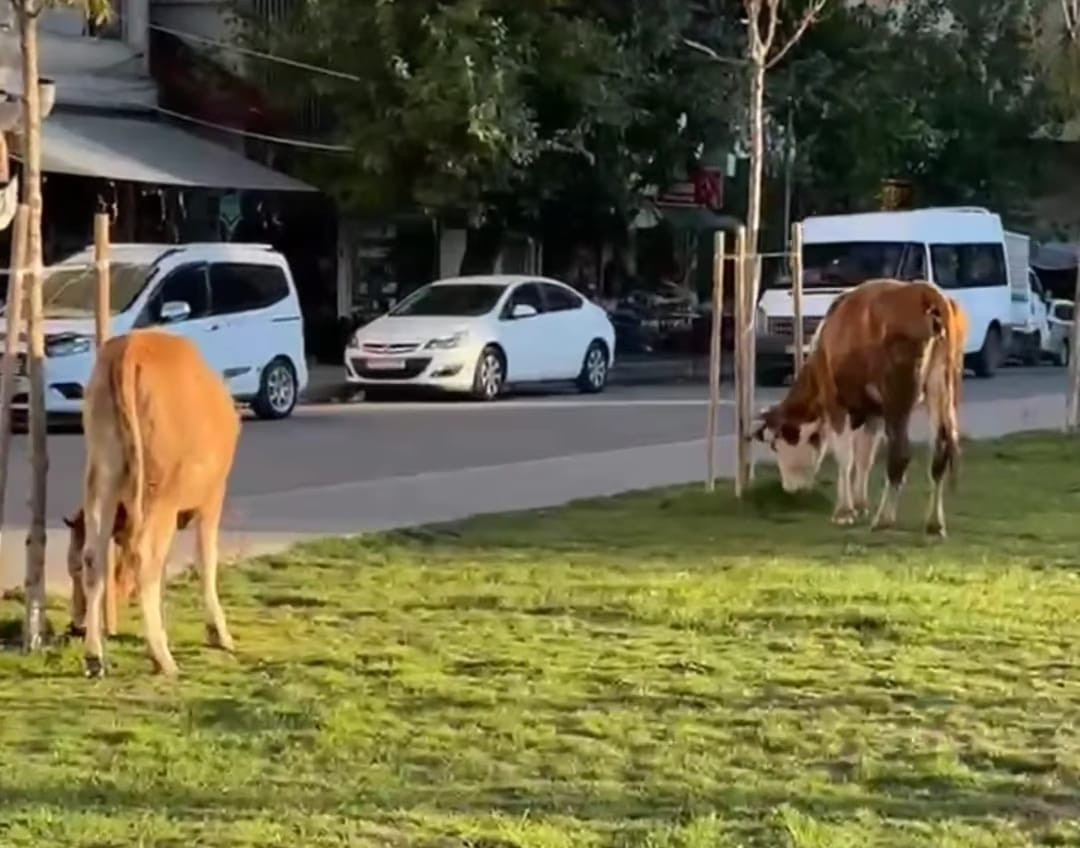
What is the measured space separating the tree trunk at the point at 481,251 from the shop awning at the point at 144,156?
10.2 feet

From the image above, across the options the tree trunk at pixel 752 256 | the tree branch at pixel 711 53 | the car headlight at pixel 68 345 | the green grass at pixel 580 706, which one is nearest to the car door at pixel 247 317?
the car headlight at pixel 68 345

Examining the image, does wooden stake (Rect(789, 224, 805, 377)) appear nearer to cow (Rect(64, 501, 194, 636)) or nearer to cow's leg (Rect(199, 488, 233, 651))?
cow's leg (Rect(199, 488, 233, 651))

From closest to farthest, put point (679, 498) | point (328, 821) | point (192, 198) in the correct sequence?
point (328, 821) < point (679, 498) < point (192, 198)

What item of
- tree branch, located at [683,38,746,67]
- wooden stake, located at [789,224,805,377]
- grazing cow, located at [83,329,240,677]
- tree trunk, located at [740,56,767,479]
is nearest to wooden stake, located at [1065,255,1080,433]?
wooden stake, located at [789,224,805,377]

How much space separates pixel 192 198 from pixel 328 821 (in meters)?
28.1

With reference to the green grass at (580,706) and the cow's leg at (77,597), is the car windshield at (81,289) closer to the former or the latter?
the green grass at (580,706)

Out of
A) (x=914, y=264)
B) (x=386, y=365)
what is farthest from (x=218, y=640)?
(x=914, y=264)

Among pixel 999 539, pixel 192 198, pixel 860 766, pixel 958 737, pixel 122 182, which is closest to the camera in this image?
pixel 860 766

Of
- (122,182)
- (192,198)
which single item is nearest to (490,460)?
(122,182)

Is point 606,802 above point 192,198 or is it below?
below

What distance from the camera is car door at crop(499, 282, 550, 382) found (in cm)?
2973

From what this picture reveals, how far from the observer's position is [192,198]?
34.5m

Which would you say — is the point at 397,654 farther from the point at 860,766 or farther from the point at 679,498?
the point at 679,498

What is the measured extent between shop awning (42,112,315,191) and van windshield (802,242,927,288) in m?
7.42
